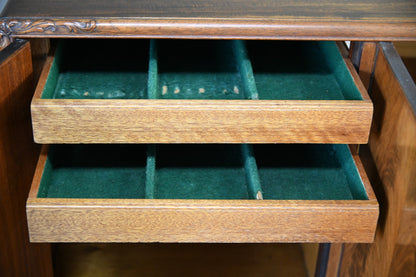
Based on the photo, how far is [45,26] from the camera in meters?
0.71

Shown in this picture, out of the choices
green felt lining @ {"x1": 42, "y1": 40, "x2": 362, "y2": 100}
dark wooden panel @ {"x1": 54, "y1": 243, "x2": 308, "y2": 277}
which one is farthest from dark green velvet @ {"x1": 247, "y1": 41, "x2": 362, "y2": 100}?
dark wooden panel @ {"x1": 54, "y1": 243, "x2": 308, "y2": 277}

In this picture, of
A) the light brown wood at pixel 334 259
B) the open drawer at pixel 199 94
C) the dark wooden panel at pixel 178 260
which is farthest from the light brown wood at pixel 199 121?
the dark wooden panel at pixel 178 260

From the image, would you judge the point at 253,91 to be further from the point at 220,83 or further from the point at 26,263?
the point at 26,263

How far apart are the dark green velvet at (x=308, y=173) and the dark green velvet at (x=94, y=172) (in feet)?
0.60

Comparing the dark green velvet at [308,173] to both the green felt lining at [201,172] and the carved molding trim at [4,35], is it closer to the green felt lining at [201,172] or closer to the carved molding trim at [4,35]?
the green felt lining at [201,172]

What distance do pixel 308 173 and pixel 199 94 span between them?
20 cm

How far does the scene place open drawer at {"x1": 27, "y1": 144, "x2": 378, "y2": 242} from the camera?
0.69 metres

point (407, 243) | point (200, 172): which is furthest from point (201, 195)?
point (407, 243)

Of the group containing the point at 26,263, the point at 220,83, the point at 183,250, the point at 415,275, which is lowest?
the point at 183,250

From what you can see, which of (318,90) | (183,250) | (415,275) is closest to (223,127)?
(318,90)

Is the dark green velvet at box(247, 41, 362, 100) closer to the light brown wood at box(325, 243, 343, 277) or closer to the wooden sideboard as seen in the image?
the wooden sideboard

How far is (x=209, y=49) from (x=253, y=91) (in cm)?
19

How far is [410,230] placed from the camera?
0.67m

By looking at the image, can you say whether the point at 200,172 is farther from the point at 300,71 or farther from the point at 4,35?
the point at 4,35
